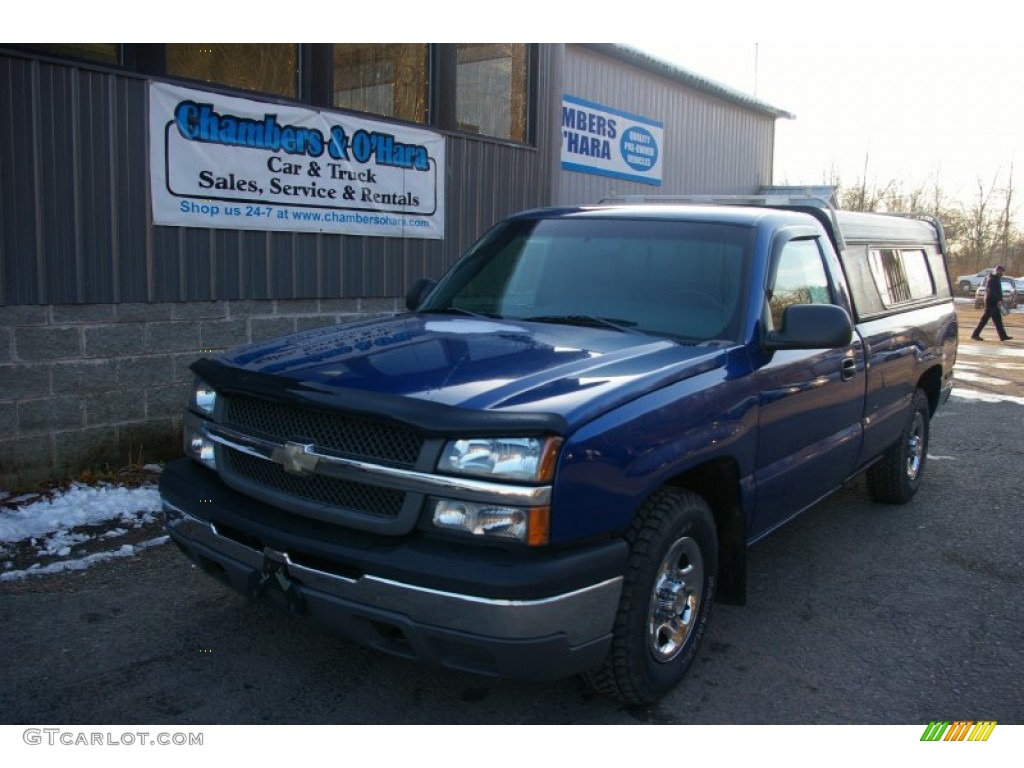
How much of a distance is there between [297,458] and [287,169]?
4767 millimetres

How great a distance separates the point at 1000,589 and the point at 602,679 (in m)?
2.73

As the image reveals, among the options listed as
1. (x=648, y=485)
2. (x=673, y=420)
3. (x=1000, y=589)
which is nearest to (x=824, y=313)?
(x=673, y=420)

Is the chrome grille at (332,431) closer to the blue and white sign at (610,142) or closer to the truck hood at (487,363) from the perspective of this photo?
the truck hood at (487,363)

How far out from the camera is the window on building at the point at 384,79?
7969 mm

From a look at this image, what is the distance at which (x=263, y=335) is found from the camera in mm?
7246

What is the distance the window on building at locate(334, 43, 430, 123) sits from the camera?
7.97m

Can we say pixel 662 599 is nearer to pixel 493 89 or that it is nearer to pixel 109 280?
pixel 109 280

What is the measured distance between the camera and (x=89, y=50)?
6023 millimetres

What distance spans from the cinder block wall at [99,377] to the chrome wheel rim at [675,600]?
4382mm

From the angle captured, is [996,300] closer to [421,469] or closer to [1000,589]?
[1000,589]

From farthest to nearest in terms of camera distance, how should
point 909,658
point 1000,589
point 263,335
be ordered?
point 263,335, point 1000,589, point 909,658

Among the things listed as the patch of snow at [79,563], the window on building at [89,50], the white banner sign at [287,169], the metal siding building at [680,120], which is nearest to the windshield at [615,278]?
the patch of snow at [79,563]

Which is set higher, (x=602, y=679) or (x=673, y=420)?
(x=673, y=420)

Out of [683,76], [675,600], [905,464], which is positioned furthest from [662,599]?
[683,76]
